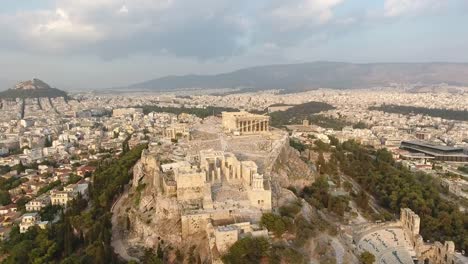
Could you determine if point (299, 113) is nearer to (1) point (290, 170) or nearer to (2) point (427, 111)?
(2) point (427, 111)

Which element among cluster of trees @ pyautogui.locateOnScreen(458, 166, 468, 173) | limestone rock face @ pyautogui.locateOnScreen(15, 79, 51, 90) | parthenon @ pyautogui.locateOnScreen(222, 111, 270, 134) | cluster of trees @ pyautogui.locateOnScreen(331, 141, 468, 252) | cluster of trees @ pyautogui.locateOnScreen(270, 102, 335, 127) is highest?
limestone rock face @ pyautogui.locateOnScreen(15, 79, 51, 90)

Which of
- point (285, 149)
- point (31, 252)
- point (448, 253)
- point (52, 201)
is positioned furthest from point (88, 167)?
point (448, 253)

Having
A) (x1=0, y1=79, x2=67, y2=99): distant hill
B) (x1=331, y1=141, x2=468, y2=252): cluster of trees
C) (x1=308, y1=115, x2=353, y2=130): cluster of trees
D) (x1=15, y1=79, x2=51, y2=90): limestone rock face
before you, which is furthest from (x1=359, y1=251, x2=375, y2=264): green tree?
(x1=15, y1=79, x2=51, y2=90): limestone rock face

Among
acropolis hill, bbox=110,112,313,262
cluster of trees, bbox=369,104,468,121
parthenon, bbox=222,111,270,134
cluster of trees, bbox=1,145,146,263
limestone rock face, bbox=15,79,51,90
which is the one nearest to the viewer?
acropolis hill, bbox=110,112,313,262

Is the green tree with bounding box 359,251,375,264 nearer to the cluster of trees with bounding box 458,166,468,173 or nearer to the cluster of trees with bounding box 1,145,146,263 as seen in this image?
the cluster of trees with bounding box 1,145,146,263

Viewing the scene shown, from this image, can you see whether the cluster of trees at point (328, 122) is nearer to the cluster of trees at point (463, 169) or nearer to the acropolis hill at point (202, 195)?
the cluster of trees at point (463, 169)

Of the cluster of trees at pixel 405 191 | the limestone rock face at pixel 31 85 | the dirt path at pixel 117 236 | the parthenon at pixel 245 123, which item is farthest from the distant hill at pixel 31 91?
the dirt path at pixel 117 236
